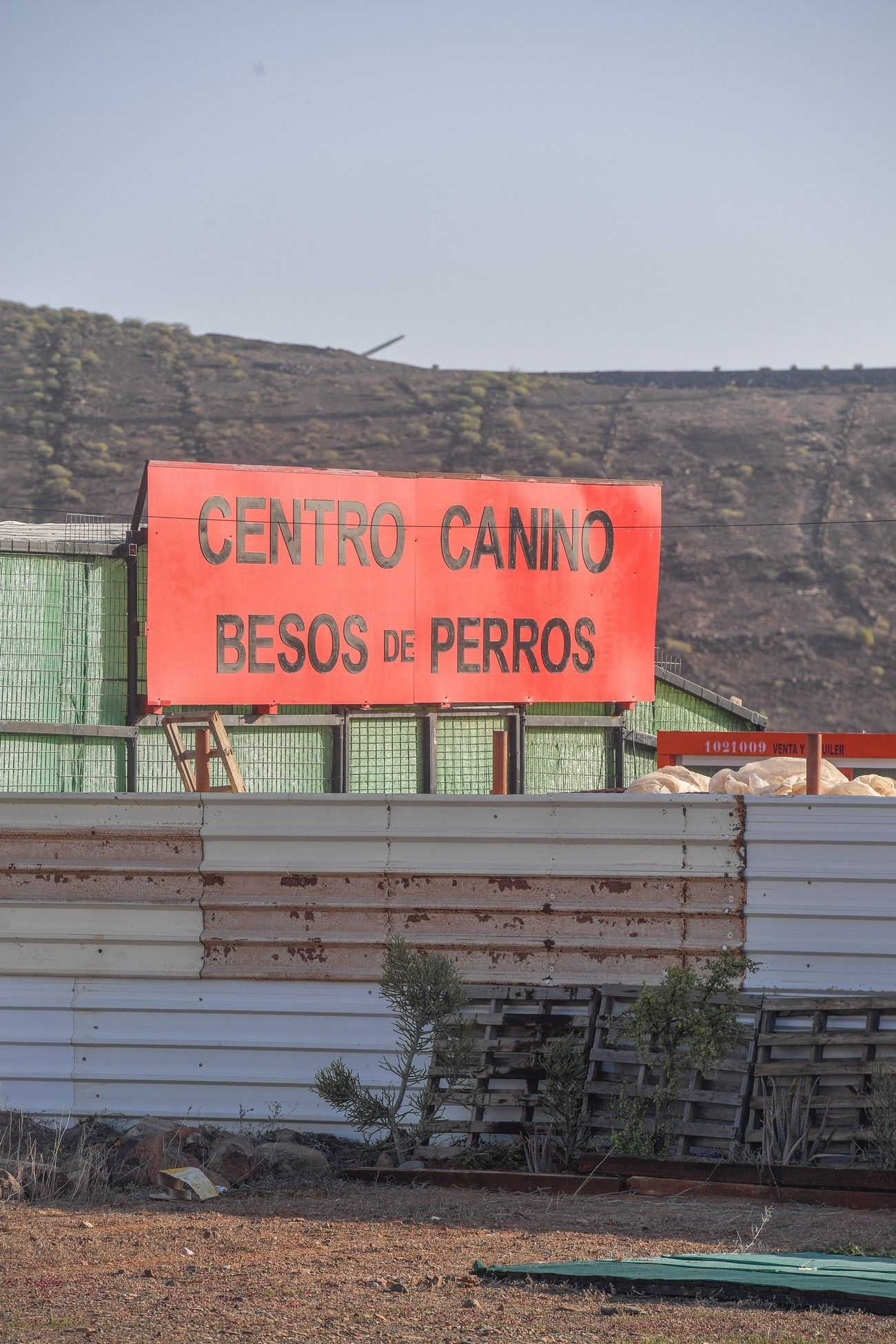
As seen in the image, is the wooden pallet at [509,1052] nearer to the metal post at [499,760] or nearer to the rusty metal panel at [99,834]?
the rusty metal panel at [99,834]

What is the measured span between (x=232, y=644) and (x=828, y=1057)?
949cm

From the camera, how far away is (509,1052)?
8078mm

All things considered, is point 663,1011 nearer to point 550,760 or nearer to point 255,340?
point 550,760

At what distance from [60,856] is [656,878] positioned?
3531 millimetres

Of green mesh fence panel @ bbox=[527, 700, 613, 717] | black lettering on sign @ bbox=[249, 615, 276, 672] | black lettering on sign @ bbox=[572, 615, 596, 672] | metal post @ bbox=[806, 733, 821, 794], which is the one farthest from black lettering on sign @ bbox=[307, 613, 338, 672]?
metal post @ bbox=[806, 733, 821, 794]

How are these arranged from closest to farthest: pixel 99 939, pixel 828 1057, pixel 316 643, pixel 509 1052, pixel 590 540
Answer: pixel 828 1057
pixel 509 1052
pixel 99 939
pixel 316 643
pixel 590 540

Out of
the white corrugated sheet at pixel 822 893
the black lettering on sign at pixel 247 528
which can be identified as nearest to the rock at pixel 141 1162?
the white corrugated sheet at pixel 822 893

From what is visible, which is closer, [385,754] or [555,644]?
[385,754]

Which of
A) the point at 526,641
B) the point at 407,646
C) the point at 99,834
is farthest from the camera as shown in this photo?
the point at 526,641

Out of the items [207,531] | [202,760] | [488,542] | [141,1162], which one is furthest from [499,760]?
[488,542]

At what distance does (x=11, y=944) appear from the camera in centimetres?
873

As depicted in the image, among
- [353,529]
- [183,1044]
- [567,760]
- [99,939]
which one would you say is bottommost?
[183,1044]

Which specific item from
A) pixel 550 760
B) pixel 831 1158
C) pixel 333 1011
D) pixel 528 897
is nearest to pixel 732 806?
pixel 528 897

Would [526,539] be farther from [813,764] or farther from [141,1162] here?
[141,1162]
